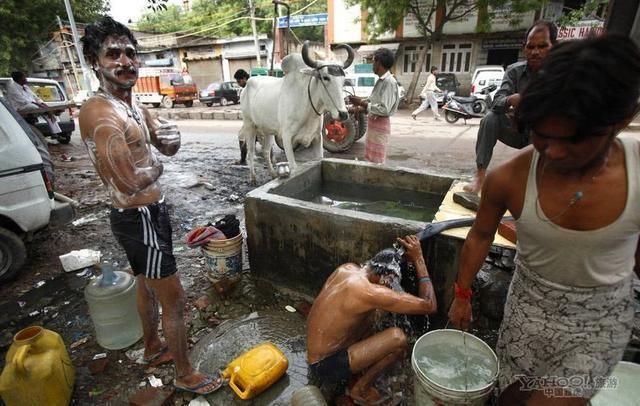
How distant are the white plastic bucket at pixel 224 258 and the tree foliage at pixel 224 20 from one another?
2915 cm

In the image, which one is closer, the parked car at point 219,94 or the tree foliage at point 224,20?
the parked car at point 219,94

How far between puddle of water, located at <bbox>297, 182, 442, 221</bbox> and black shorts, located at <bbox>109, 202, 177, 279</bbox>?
6.88ft

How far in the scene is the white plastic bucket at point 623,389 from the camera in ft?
6.39

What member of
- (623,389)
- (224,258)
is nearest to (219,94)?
(224,258)

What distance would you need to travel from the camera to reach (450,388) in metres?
1.79

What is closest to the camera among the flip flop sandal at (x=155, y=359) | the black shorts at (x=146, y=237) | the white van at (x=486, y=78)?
the black shorts at (x=146, y=237)

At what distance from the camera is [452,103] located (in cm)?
1255

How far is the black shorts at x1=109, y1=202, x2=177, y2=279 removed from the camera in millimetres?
2166

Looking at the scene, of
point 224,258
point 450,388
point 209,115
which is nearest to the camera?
point 450,388

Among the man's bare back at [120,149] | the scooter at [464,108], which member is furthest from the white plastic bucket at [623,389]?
the scooter at [464,108]

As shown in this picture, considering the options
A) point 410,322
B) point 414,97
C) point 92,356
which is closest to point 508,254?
point 410,322

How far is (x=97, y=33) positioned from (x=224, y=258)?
2.12 m

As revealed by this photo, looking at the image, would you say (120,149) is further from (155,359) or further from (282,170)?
(282,170)

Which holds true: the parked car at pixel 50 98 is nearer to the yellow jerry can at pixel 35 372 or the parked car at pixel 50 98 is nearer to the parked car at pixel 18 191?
the parked car at pixel 18 191
